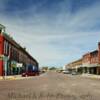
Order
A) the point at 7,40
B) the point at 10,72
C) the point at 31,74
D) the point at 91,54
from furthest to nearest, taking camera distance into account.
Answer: the point at 91,54
the point at 31,74
the point at 10,72
the point at 7,40

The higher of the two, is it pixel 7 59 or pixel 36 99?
pixel 7 59

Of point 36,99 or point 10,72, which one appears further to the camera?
point 10,72

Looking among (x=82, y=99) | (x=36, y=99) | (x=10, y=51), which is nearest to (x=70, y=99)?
(x=82, y=99)

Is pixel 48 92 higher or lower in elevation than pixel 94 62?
lower

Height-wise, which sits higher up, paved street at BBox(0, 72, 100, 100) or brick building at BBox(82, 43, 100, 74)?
→ brick building at BBox(82, 43, 100, 74)

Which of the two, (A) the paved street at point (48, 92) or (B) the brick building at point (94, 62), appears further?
(B) the brick building at point (94, 62)

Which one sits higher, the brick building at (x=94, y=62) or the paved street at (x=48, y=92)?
the brick building at (x=94, y=62)

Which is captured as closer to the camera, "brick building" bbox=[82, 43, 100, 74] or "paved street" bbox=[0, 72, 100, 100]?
"paved street" bbox=[0, 72, 100, 100]

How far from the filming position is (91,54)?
12250 cm

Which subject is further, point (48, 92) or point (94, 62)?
point (94, 62)

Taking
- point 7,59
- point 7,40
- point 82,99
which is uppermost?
point 7,40

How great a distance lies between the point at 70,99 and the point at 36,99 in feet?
6.30

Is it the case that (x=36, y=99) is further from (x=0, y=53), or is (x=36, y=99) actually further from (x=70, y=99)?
(x=0, y=53)

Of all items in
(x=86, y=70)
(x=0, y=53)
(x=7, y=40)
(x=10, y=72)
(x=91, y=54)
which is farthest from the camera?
(x=86, y=70)
